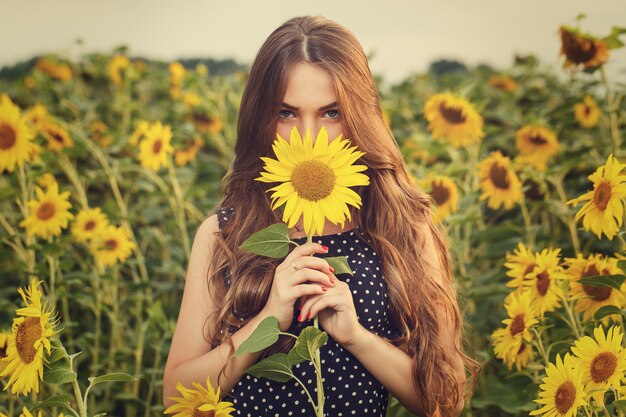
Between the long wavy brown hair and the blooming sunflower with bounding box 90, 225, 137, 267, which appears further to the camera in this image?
the blooming sunflower with bounding box 90, 225, 137, 267

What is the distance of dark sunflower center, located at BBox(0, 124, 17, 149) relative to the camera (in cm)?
228

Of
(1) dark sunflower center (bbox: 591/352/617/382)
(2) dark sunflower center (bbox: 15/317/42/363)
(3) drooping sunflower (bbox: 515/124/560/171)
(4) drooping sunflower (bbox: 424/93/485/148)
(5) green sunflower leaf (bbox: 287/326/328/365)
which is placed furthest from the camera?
(3) drooping sunflower (bbox: 515/124/560/171)

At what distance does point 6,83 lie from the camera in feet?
15.4

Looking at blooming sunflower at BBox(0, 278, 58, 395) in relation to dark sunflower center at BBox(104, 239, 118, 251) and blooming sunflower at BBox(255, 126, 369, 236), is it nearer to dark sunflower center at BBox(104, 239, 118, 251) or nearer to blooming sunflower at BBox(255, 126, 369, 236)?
blooming sunflower at BBox(255, 126, 369, 236)

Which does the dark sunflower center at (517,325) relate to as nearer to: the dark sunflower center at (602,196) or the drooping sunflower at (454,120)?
the dark sunflower center at (602,196)

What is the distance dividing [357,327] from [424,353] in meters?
0.22

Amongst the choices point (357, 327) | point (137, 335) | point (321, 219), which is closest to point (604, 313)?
point (357, 327)

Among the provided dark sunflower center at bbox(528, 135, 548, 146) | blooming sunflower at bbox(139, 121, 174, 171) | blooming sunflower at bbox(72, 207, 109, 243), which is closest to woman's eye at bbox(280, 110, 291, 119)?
blooming sunflower at bbox(72, 207, 109, 243)

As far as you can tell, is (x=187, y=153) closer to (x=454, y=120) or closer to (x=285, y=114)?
(x=454, y=120)

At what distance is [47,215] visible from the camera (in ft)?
7.43

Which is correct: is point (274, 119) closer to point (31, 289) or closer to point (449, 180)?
point (31, 289)

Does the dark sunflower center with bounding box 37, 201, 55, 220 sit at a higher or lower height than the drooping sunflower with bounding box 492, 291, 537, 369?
lower

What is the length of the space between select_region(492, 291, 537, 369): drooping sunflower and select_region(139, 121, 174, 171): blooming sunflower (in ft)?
4.96

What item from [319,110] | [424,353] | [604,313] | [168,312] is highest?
[319,110]
